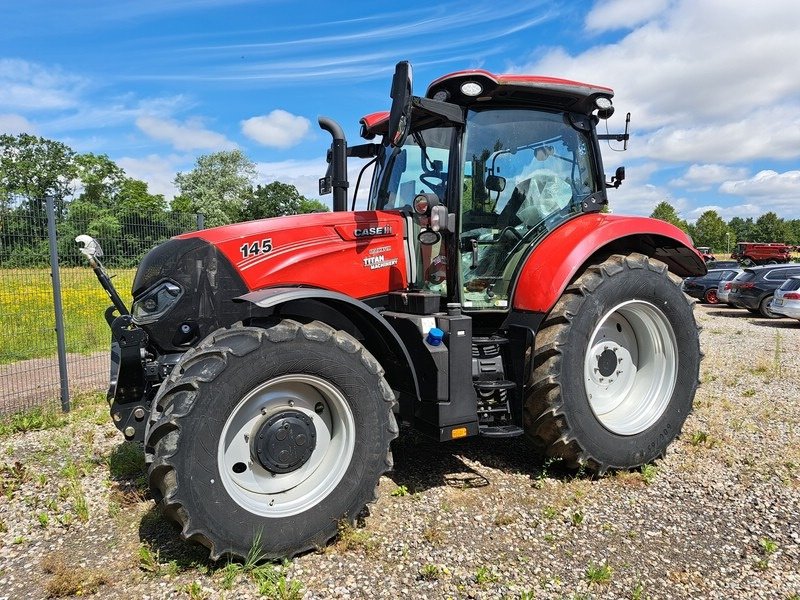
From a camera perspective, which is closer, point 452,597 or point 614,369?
point 452,597

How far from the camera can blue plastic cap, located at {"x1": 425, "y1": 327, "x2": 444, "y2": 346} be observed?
3646 millimetres

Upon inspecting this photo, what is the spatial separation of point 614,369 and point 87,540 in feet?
12.5

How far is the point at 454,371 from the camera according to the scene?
3668 millimetres

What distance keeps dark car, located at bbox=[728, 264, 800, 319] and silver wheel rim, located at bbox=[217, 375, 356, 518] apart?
17268 mm

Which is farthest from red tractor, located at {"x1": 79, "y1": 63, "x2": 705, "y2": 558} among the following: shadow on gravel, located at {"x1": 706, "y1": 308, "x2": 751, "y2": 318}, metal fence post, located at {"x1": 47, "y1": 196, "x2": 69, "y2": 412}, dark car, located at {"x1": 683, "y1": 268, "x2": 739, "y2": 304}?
dark car, located at {"x1": 683, "y1": 268, "x2": 739, "y2": 304}

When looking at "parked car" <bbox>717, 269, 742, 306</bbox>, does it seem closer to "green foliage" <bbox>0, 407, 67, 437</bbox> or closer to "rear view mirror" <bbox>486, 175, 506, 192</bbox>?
"rear view mirror" <bbox>486, 175, 506, 192</bbox>

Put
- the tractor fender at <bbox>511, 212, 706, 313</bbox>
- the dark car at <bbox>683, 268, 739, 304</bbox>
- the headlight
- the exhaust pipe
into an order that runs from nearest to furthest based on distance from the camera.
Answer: the headlight
the tractor fender at <bbox>511, 212, 706, 313</bbox>
the exhaust pipe
the dark car at <bbox>683, 268, 739, 304</bbox>

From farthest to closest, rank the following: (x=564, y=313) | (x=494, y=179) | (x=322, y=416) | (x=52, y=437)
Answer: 1. (x=52, y=437)
2. (x=494, y=179)
3. (x=564, y=313)
4. (x=322, y=416)

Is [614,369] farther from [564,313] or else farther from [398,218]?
[398,218]

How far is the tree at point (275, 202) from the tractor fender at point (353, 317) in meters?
48.9

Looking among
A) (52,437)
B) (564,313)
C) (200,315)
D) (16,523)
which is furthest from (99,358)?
(564,313)

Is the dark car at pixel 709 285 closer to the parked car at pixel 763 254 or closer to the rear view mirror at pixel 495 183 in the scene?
the rear view mirror at pixel 495 183

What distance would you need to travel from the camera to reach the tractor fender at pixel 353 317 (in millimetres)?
3178

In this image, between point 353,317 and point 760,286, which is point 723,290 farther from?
point 353,317
